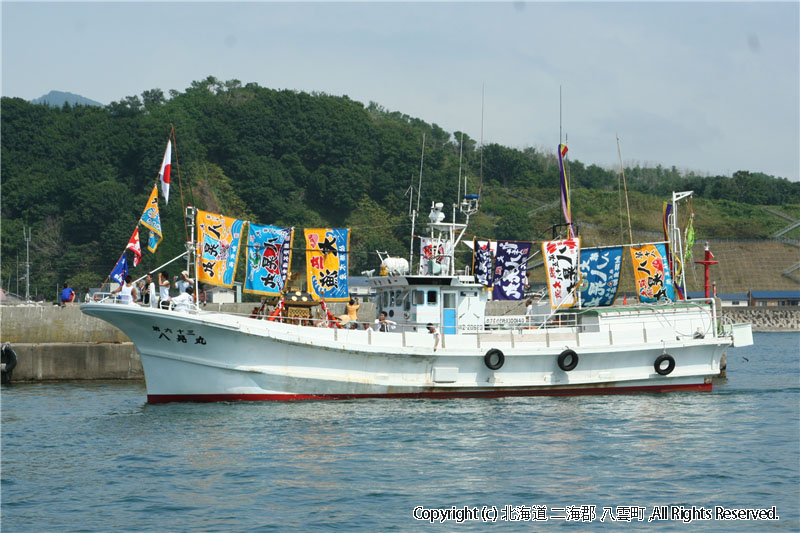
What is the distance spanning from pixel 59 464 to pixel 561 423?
12452 millimetres

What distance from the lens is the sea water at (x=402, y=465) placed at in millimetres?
15625

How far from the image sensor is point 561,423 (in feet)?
77.6

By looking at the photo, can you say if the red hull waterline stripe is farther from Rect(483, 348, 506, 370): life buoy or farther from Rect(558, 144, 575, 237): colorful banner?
Rect(558, 144, 575, 237): colorful banner

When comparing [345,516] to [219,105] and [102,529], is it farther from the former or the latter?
[219,105]

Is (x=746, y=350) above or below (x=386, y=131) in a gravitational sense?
below

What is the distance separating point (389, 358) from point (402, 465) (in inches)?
307

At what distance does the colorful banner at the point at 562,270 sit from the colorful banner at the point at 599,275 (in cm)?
49

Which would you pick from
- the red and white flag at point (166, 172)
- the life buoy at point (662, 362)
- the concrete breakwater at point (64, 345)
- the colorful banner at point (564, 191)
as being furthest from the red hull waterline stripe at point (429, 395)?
the concrete breakwater at point (64, 345)

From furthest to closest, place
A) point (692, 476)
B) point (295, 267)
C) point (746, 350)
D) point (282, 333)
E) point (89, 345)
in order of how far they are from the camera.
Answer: point (295, 267) → point (746, 350) → point (89, 345) → point (282, 333) → point (692, 476)

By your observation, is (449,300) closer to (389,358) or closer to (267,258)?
(389,358)

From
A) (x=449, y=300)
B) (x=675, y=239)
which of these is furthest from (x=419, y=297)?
(x=675, y=239)

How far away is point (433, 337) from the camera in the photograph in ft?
88.8

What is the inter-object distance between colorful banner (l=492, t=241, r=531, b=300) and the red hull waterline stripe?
11.4 feet

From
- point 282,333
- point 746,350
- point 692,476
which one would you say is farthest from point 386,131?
point 692,476
